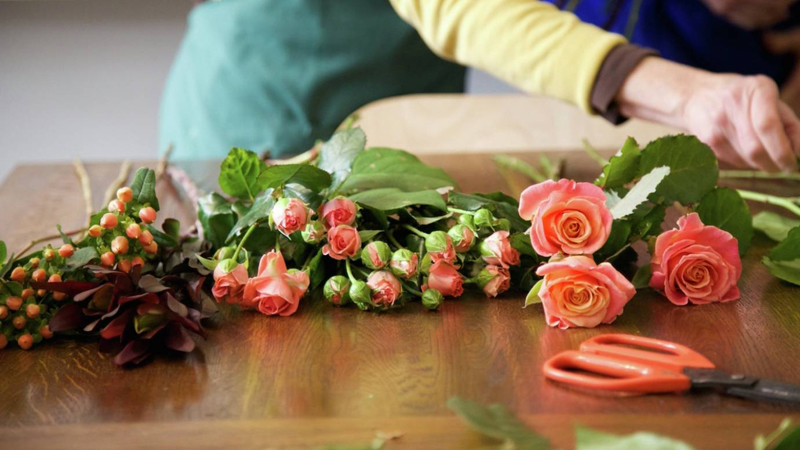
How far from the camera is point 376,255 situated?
604mm

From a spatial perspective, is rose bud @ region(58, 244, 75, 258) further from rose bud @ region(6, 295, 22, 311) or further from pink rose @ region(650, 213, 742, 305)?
pink rose @ region(650, 213, 742, 305)

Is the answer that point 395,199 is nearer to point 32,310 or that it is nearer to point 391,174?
point 391,174

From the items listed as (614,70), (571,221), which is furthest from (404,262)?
(614,70)

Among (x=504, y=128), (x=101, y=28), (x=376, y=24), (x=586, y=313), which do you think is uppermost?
(x=586, y=313)

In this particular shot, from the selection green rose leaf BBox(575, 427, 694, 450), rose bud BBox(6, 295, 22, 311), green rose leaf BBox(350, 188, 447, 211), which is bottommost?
rose bud BBox(6, 295, 22, 311)

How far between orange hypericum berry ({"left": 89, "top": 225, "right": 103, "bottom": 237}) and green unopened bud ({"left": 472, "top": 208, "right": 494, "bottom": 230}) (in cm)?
27

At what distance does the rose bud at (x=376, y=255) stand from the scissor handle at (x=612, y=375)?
15 centimetres

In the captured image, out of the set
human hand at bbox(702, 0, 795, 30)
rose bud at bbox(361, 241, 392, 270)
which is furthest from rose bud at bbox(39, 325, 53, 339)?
human hand at bbox(702, 0, 795, 30)

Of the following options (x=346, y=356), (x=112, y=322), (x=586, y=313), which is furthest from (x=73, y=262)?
(x=586, y=313)

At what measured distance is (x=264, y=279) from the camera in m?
0.61

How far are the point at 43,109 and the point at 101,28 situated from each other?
31 cm

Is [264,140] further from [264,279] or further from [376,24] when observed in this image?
[264,279]

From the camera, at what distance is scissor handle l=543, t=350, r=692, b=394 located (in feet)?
1.58

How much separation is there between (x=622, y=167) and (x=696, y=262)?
3.5 inches
